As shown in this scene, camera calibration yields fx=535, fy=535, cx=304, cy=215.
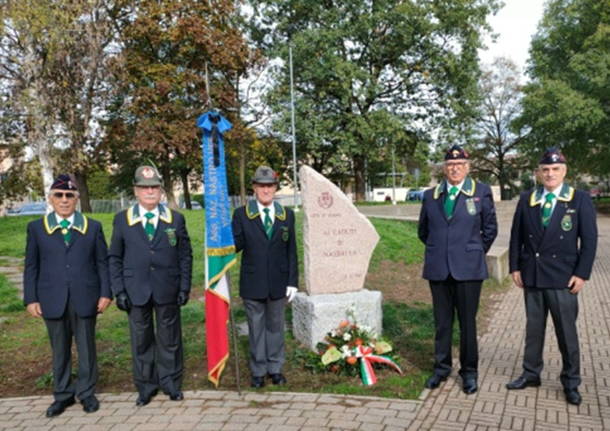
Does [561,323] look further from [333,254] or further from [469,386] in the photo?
[333,254]

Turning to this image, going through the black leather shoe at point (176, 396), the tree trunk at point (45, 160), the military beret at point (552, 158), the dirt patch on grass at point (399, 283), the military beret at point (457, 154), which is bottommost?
the dirt patch on grass at point (399, 283)

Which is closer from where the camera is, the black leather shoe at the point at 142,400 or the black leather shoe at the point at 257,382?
the black leather shoe at the point at 142,400

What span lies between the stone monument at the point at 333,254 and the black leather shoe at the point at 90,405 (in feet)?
7.41

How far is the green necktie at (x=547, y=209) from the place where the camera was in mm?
4547

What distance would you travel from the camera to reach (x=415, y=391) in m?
4.71

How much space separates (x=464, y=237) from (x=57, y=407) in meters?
3.74

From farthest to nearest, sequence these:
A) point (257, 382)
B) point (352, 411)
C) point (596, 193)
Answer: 1. point (596, 193)
2. point (257, 382)
3. point (352, 411)

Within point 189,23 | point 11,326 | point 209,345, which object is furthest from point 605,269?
point 189,23

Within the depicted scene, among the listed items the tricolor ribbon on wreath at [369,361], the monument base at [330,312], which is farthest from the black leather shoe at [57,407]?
the tricolor ribbon on wreath at [369,361]

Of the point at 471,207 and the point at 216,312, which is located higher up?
the point at 471,207

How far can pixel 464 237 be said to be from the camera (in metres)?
4.69

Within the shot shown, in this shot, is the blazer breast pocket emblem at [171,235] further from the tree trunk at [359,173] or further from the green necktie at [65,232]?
the tree trunk at [359,173]

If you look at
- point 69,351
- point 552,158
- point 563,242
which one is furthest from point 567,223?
point 69,351

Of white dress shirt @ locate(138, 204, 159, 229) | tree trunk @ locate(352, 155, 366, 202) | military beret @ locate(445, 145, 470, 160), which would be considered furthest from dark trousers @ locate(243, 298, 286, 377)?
tree trunk @ locate(352, 155, 366, 202)
